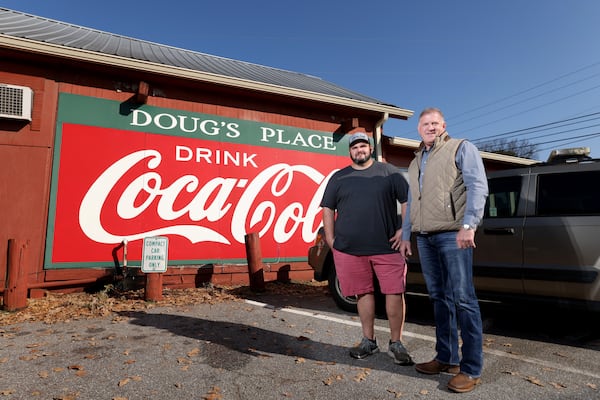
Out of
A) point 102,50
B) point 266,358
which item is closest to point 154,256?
point 266,358

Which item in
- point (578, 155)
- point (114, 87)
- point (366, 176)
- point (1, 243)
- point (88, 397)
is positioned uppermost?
point (114, 87)

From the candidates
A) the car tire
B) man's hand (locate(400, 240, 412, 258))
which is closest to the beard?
man's hand (locate(400, 240, 412, 258))

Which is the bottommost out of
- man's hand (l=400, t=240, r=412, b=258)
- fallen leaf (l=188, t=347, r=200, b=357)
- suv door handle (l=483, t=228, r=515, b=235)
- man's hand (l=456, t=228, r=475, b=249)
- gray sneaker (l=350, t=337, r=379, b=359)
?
fallen leaf (l=188, t=347, r=200, b=357)

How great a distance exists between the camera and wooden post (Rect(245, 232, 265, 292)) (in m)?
6.24

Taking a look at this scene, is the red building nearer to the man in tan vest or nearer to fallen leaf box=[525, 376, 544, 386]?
the man in tan vest

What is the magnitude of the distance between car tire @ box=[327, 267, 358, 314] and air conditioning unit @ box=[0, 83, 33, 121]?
5.24m

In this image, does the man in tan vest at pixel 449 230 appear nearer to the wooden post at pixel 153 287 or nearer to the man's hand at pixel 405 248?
the man's hand at pixel 405 248

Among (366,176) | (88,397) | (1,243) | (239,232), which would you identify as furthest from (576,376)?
(1,243)

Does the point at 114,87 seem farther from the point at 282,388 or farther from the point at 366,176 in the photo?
the point at 282,388

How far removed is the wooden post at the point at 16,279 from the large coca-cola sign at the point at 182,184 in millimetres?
842

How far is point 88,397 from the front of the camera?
243cm

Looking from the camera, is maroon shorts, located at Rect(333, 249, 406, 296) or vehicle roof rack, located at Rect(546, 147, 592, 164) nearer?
maroon shorts, located at Rect(333, 249, 406, 296)

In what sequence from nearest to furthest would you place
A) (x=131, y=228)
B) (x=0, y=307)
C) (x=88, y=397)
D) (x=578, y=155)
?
(x=88, y=397) → (x=578, y=155) → (x=0, y=307) → (x=131, y=228)

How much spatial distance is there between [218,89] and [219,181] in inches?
71.3
